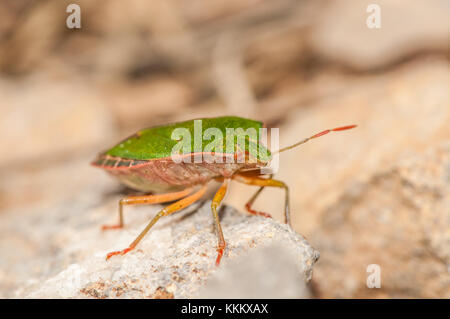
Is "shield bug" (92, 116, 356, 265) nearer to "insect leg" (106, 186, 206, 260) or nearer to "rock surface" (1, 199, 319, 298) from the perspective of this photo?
"insect leg" (106, 186, 206, 260)

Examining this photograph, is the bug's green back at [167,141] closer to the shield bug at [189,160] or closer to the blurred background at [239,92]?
the shield bug at [189,160]

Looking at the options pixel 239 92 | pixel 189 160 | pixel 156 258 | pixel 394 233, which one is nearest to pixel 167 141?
pixel 189 160

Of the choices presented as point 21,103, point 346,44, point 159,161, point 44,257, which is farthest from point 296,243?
point 21,103

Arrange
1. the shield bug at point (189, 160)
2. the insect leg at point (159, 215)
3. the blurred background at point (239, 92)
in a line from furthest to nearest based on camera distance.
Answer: the blurred background at point (239, 92), the shield bug at point (189, 160), the insect leg at point (159, 215)

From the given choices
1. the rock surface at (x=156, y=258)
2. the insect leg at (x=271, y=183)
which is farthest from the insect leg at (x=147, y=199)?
the insect leg at (x=271, y=183)

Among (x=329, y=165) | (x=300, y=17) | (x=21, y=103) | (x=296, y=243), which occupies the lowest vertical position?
(x=296, y=243)

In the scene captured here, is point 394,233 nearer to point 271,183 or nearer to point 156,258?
point 271,183

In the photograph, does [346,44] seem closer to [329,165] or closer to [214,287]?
[329,165]
